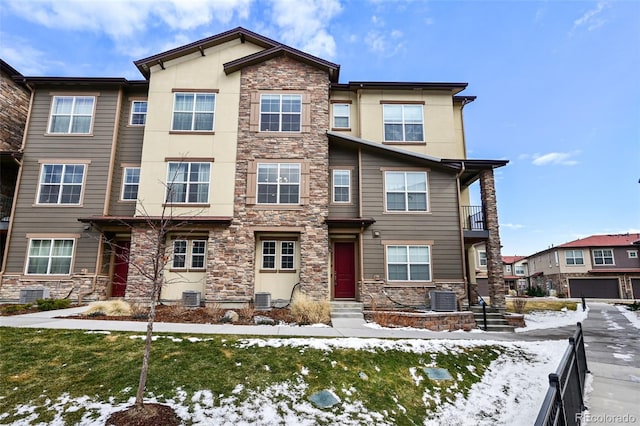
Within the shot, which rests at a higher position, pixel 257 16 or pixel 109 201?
pixel 257 16

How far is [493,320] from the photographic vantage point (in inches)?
493

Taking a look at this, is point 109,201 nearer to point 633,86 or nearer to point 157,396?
point 157,396

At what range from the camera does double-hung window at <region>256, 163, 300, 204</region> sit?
14.4 metres

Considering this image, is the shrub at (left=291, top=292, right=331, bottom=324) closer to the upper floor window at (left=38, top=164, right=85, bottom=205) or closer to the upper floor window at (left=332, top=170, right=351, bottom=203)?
the upper floor window at (left=332, top=170, right=351, bottom=203)

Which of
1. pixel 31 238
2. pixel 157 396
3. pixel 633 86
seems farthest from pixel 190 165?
pixel 633 86

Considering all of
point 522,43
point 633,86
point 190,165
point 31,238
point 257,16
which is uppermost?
point 257,16

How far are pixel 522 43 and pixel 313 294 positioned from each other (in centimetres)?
1464

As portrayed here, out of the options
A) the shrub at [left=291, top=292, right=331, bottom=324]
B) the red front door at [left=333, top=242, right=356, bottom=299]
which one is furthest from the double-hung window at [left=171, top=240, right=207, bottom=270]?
the red front door at [left=333, top=242, right=356, bottom=299]

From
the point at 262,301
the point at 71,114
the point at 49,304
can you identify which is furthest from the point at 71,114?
→ the point at 262,301

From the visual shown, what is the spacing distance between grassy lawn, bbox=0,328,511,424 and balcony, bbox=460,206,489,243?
700 centimetres

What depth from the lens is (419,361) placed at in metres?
7.48

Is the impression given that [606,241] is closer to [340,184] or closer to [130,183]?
[340,184]

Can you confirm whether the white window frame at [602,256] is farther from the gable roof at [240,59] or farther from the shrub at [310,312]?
the shrub at [310,312]

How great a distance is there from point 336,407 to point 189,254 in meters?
10.7
